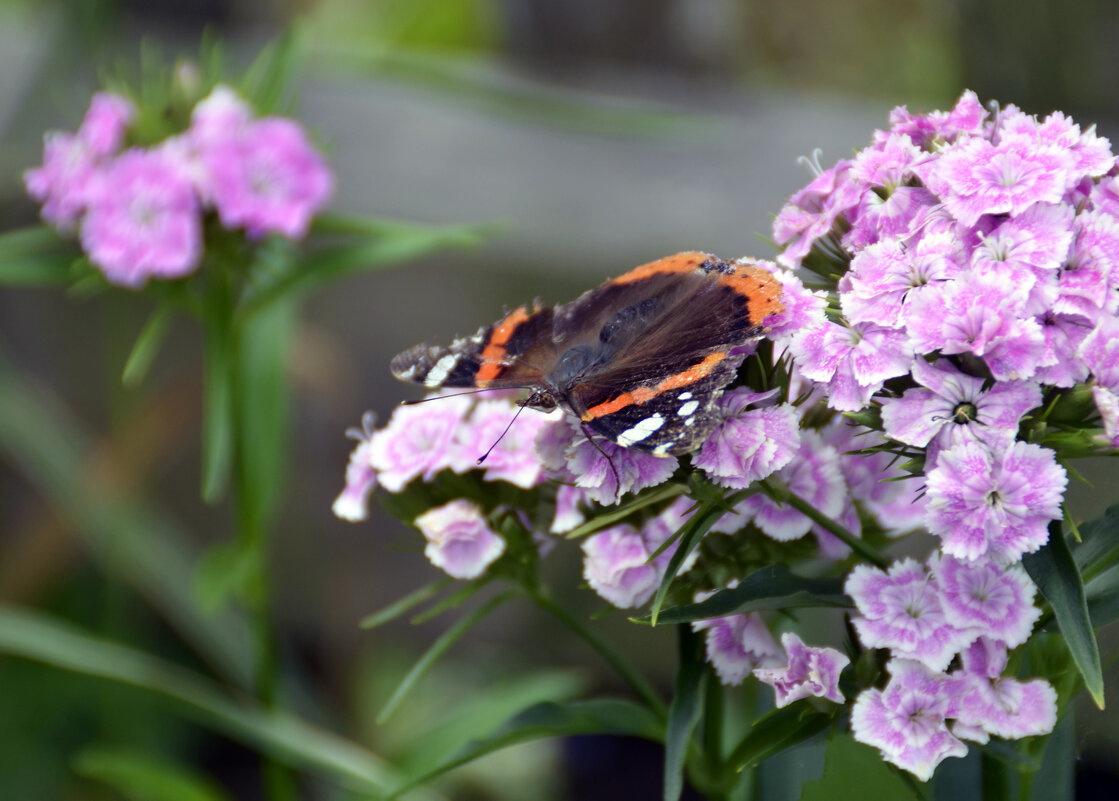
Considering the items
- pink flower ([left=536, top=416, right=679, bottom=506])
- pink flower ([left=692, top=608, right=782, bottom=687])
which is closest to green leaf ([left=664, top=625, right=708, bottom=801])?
pink flower ([left=692, top=608, right=782, bottom=687])

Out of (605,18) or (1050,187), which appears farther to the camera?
(605,18)

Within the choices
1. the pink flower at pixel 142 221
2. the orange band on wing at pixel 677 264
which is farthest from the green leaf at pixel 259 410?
the orange band on wing at pixel 677 264

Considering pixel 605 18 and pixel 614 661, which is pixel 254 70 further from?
pixel 605 18

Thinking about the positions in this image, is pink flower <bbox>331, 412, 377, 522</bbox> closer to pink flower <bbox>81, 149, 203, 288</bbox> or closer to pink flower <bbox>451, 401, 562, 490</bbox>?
pink flower <bbox>451, 401, 562, 490</bbox>

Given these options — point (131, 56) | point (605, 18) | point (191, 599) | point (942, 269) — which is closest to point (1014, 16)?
point (605, 18)

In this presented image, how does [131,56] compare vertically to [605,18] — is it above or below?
below

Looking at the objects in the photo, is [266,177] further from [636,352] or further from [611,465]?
[611,465]

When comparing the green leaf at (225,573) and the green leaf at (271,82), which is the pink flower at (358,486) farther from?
the green leaf at (271,82)
